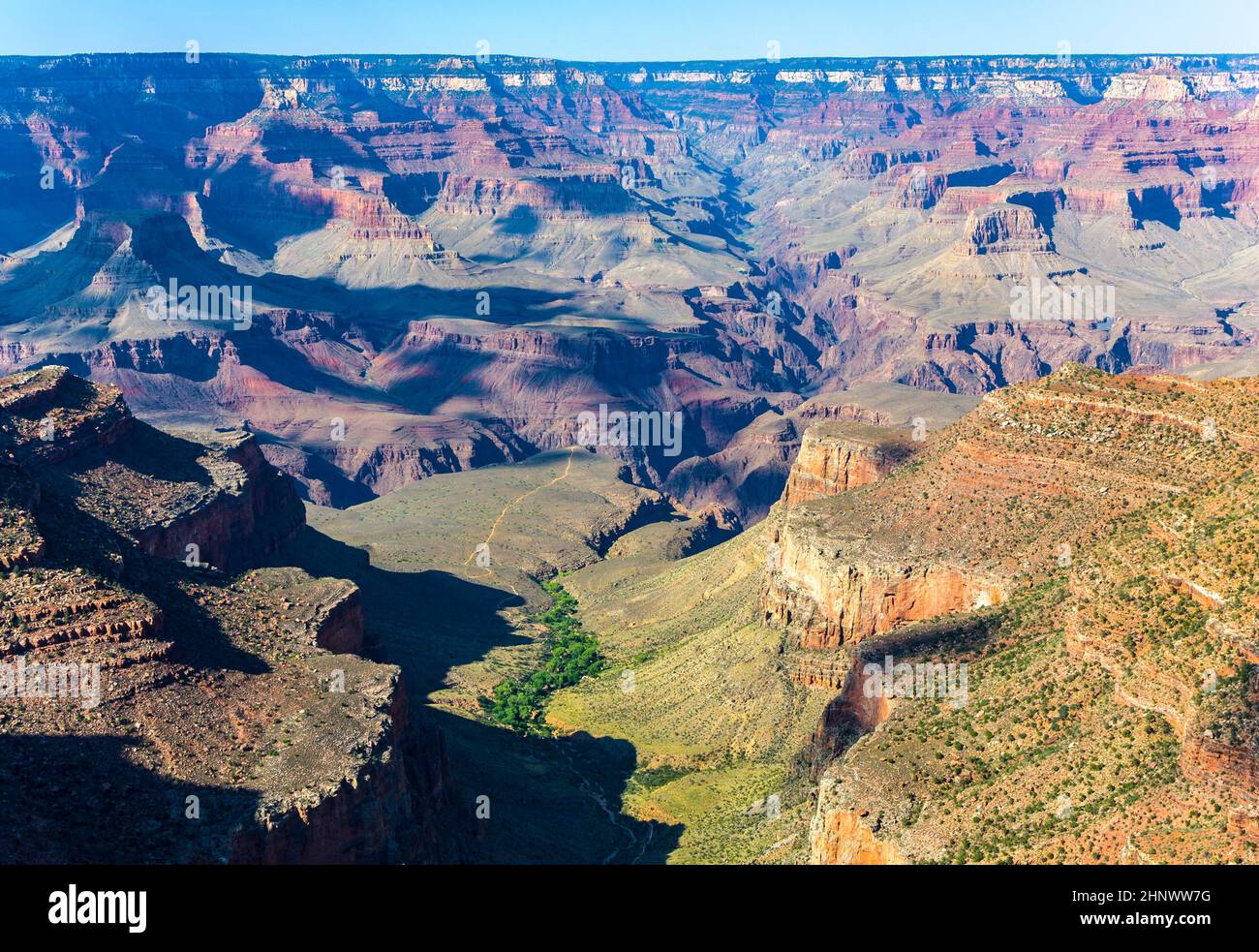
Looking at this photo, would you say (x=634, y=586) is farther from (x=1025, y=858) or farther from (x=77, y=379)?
(x=1025, y=858)

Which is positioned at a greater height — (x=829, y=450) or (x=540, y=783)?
(x=829, y=450)

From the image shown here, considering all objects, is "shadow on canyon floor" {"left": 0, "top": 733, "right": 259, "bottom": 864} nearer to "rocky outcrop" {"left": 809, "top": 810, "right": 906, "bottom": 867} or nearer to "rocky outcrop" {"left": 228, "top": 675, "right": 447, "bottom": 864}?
"rocky outcrop" {"left": 228, "top": 675, "right": 447, "bottom": 864}

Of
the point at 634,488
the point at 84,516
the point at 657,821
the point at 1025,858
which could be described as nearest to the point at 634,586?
the point at 634,488

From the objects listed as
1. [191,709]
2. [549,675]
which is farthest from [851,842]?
[549,675]

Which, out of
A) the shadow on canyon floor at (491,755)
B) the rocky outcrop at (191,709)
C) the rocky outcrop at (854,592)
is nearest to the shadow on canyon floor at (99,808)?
the rocky outcrop at (191,709)

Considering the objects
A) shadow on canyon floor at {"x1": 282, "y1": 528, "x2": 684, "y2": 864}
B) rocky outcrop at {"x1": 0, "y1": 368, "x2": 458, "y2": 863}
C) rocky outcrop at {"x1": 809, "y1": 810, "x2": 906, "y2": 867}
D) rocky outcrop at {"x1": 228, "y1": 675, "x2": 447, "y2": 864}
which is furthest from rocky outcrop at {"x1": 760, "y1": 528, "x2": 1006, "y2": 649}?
rocky outcrop at {"x1": 228, "y1": 675, "x2": 447, "y2": 864}

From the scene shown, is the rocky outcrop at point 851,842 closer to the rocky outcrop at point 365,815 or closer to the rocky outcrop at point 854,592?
the rocky outcrop at point 365,815
